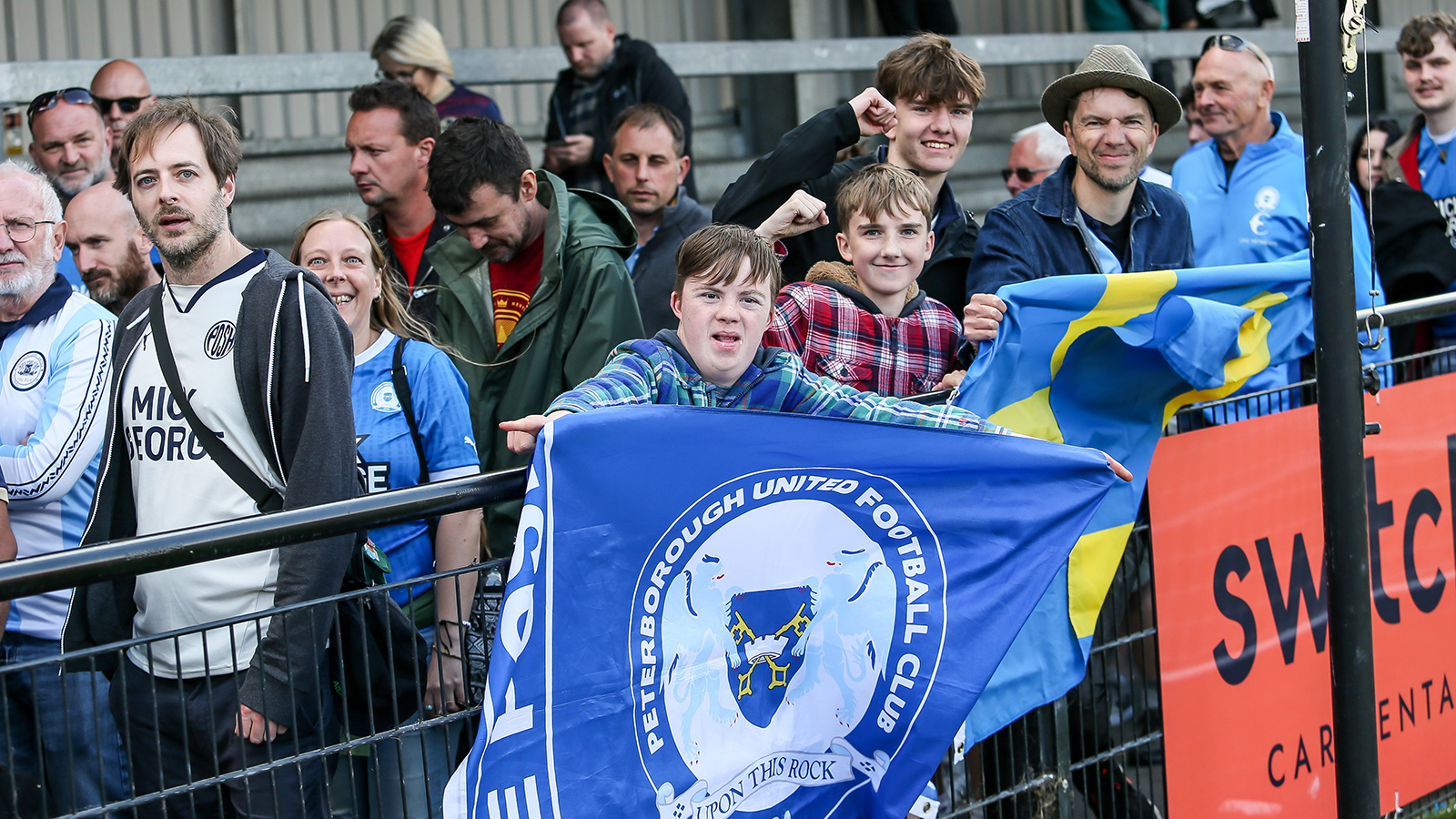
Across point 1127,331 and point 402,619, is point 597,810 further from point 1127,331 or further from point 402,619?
point 1127,331

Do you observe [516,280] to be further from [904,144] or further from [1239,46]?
[1239,46]

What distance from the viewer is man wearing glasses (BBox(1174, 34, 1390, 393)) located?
5172 mm

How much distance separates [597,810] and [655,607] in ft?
1.28

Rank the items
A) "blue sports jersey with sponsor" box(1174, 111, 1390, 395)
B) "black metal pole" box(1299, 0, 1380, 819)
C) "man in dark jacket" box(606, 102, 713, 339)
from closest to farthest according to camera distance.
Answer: "black metal pole" box(1299, 0, 1380, 819), "man in dark jacket" box(606, 102, 713, 339), "blue sports jersey with sponsor" box(1174, 111, 1390, 395)

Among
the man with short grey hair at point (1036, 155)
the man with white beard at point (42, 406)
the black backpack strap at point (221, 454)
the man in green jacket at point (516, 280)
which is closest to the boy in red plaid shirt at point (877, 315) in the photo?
the man in green jacket at point (516, 280)

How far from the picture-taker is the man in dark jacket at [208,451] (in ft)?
9.14

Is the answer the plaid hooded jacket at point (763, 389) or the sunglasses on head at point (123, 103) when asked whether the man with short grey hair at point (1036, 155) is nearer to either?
the plaid hooded jacket at point (763, 389)

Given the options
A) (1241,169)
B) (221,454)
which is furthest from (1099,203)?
(221,454)

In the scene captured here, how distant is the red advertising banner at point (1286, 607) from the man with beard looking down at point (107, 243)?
3.07 meters

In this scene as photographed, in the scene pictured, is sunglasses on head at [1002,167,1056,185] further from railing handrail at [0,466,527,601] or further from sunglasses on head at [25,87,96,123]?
railing handrail at [0,466,527,601]

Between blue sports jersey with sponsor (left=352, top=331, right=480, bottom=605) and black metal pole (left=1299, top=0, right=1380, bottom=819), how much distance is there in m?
2.07

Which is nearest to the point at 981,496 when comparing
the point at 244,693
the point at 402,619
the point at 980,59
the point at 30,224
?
the point at 402,619

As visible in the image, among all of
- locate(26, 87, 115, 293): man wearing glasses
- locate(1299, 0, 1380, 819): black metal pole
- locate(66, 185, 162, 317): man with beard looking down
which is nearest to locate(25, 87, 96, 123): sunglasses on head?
locate(26, 87, 115, 293): man wearing glasses

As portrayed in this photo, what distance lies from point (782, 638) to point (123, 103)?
160 inches
